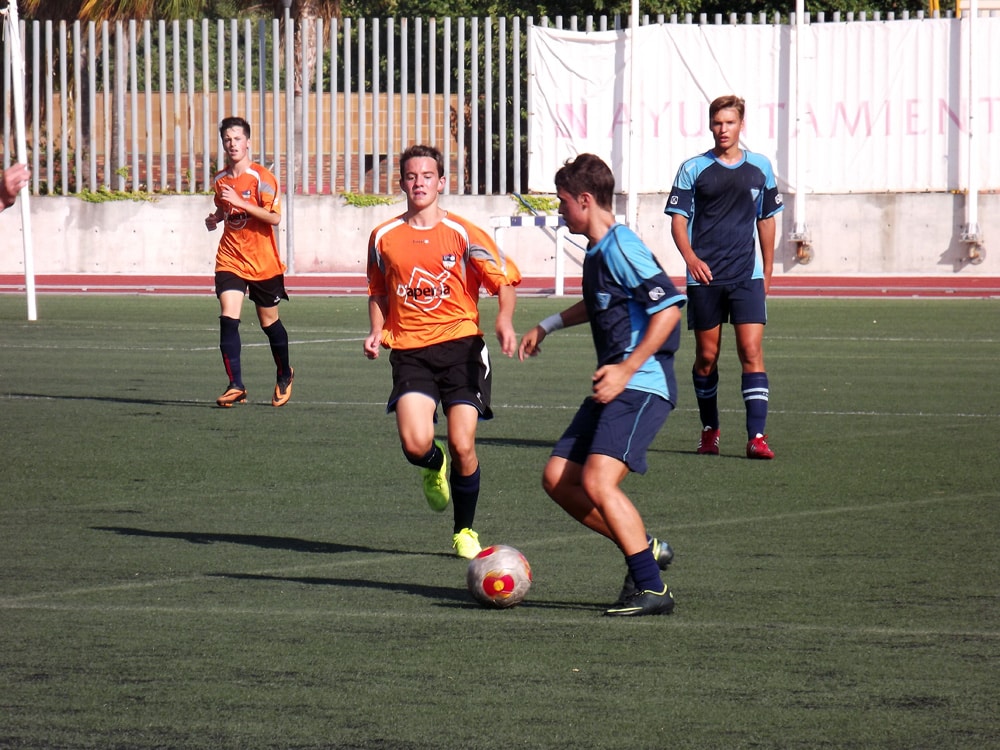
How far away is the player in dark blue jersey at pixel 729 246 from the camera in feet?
32.4

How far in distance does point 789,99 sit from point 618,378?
83.0ft

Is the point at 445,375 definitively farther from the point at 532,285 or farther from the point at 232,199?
the point at 532,285

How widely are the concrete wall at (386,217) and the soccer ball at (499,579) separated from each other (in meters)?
24.4

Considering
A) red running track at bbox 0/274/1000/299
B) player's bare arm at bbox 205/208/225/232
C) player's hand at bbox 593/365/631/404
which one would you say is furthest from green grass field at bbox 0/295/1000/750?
red running track at bbox 0/274/1000/299

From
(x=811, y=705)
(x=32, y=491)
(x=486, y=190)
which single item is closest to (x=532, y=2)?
(x=486, y=190)

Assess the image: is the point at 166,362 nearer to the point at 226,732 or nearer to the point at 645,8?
the point at 226,732

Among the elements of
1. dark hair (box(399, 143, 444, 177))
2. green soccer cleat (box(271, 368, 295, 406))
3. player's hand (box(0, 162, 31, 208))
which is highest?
dark hair (box(399, 143, 444, 177))

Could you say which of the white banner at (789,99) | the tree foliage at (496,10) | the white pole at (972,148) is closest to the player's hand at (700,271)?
the white banner at (789,99)

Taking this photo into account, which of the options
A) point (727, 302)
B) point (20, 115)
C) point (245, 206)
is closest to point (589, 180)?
point (727, 302)

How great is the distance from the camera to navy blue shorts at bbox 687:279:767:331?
993cm

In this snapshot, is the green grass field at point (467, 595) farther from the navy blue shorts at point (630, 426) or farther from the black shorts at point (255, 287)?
the black shorts at point (255, 287)

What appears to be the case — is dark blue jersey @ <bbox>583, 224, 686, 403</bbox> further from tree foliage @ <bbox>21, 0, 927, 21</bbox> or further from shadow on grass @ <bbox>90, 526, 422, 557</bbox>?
tree foliage @ <bbox>21, 0, 927, 21</bbox>

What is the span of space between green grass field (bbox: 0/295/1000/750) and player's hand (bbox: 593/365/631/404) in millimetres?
811

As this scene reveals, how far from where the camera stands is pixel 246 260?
1297cm
